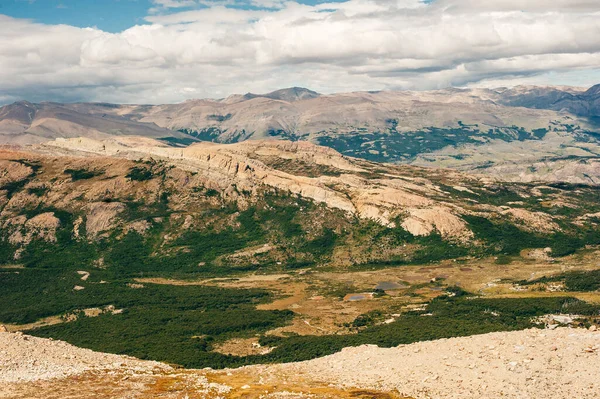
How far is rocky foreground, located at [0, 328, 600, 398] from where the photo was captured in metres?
93.2

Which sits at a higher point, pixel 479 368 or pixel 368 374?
pixel 479 368

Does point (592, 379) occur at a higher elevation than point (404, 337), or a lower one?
higher

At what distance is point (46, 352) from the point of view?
126812mm

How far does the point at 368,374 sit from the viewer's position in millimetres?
110625

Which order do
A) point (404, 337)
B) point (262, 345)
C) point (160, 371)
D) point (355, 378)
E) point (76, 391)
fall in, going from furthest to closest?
1. point (262, 345)
2. point (404, 337)
3. point (160, 371)
4. point (355, 378)
5. point (76, 391)

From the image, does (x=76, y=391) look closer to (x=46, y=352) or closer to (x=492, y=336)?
(x=46, y=352)

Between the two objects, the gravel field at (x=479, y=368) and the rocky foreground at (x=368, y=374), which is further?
the rocky foreground at (x=368, y=374)

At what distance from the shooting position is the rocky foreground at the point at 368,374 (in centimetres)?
9319

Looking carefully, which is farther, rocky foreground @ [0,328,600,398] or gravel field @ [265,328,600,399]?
rocky foreground @ [0,328,600,398]

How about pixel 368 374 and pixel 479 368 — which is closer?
pixel 479 368

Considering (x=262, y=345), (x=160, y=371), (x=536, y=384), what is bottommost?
(x=262, y=345)

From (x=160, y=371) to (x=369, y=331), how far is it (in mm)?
93984

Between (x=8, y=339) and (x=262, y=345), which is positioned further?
(x=262, y=345)

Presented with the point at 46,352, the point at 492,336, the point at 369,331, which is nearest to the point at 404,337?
the point at 369,331
